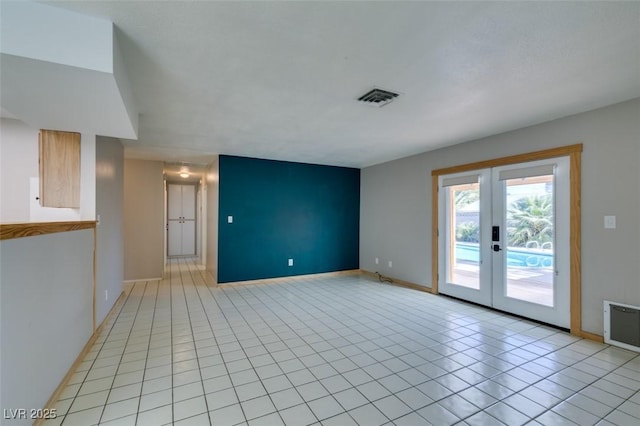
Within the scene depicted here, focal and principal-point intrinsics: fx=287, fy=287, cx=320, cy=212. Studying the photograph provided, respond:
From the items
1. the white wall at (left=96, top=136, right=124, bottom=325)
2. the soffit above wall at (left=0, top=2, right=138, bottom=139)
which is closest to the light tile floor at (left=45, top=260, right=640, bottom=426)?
the white wall at (left=96, top=136, right=124, bottom=325)

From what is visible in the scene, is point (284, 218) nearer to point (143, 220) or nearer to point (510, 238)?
point (143, 220)

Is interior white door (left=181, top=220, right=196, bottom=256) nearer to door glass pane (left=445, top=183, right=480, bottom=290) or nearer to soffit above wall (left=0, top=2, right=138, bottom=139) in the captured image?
soffit above wall (left=0, top=2, right=138, bottom=139)

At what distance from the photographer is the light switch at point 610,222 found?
9.58 ft

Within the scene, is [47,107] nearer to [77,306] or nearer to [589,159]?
[77,306]

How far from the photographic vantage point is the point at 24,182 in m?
3.22

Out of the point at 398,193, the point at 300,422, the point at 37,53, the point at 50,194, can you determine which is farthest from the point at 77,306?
the point at 398,193

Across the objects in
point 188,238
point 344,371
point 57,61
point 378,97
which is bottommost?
point 344,371

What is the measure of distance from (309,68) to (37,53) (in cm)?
163

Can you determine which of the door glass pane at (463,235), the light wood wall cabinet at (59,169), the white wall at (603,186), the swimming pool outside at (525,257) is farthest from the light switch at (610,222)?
the light wood wall cabinet at (59,169)

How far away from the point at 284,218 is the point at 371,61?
4.16 metres

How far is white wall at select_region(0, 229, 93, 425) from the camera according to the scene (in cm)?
148

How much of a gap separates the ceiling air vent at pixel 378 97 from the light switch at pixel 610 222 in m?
2.53

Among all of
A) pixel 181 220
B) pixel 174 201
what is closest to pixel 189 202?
pixel 174 201

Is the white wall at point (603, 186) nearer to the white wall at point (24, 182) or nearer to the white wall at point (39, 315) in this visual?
the white wall at point (39, 315)
